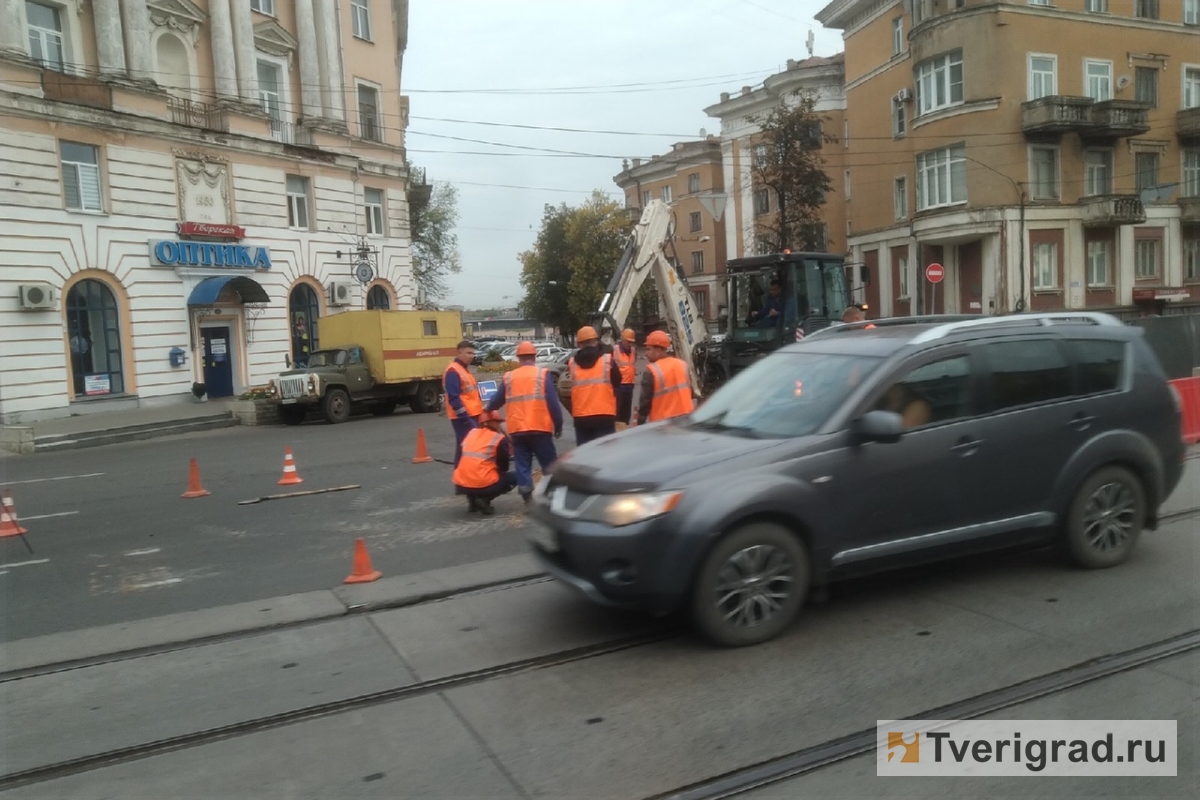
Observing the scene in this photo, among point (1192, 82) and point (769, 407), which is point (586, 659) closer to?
point (769, 407)

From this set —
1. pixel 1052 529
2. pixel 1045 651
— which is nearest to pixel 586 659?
pixel 1045 651

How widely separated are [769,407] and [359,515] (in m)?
5.40

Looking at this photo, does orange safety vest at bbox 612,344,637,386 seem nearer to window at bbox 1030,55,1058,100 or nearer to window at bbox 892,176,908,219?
window at bbox 1030,55,1058,100

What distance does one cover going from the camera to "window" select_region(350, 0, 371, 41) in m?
32.9

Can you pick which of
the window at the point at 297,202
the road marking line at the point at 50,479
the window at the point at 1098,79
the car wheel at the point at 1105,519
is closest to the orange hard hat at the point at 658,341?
the car wheel at the point at 1105,519

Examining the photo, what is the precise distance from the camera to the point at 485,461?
9.02 metres

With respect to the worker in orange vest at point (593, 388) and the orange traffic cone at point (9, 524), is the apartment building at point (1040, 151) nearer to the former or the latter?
the worker in orange vest at point (593, 388)

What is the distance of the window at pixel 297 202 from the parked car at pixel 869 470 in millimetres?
26529

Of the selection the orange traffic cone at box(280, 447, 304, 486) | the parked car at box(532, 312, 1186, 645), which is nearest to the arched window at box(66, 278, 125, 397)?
the orange traffic cone at box(280, 447, 304, 486)

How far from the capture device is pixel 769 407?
5840 millimetres

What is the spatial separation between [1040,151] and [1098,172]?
11.7ft

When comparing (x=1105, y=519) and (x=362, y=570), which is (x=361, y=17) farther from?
(x=1105, y=519)

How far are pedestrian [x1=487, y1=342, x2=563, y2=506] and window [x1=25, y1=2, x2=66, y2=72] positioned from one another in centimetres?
2142

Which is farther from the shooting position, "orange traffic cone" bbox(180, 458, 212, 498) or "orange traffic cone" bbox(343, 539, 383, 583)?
"orange traffic cone" bbox(180, 458, 212, 498)
